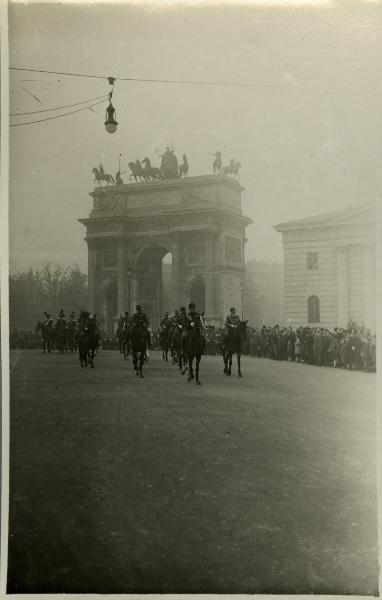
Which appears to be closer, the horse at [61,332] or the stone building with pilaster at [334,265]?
the stone building with pilaster at [334,265]

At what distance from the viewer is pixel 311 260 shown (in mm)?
8922

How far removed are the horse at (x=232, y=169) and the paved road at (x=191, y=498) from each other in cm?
298

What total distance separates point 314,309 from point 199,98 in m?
3.48

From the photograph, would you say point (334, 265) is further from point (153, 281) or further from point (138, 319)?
point (153, 281)

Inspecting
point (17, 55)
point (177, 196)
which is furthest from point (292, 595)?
point (177, 196)

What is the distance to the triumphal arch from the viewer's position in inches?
363

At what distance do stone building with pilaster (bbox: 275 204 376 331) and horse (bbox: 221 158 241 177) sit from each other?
933 millimetres

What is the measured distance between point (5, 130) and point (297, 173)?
3.42 metres

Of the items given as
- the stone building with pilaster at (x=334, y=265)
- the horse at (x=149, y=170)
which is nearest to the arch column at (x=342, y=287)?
the stone building with pilaster at (x=334, y=265)

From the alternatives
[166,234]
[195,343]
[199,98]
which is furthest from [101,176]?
[166,234]

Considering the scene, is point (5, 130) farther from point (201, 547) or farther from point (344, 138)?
point (201, 547)

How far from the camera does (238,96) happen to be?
679cm

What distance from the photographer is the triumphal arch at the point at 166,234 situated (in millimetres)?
9227

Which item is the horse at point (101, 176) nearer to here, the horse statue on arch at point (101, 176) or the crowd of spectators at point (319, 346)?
the horse statue on arch at point (101, 176)
